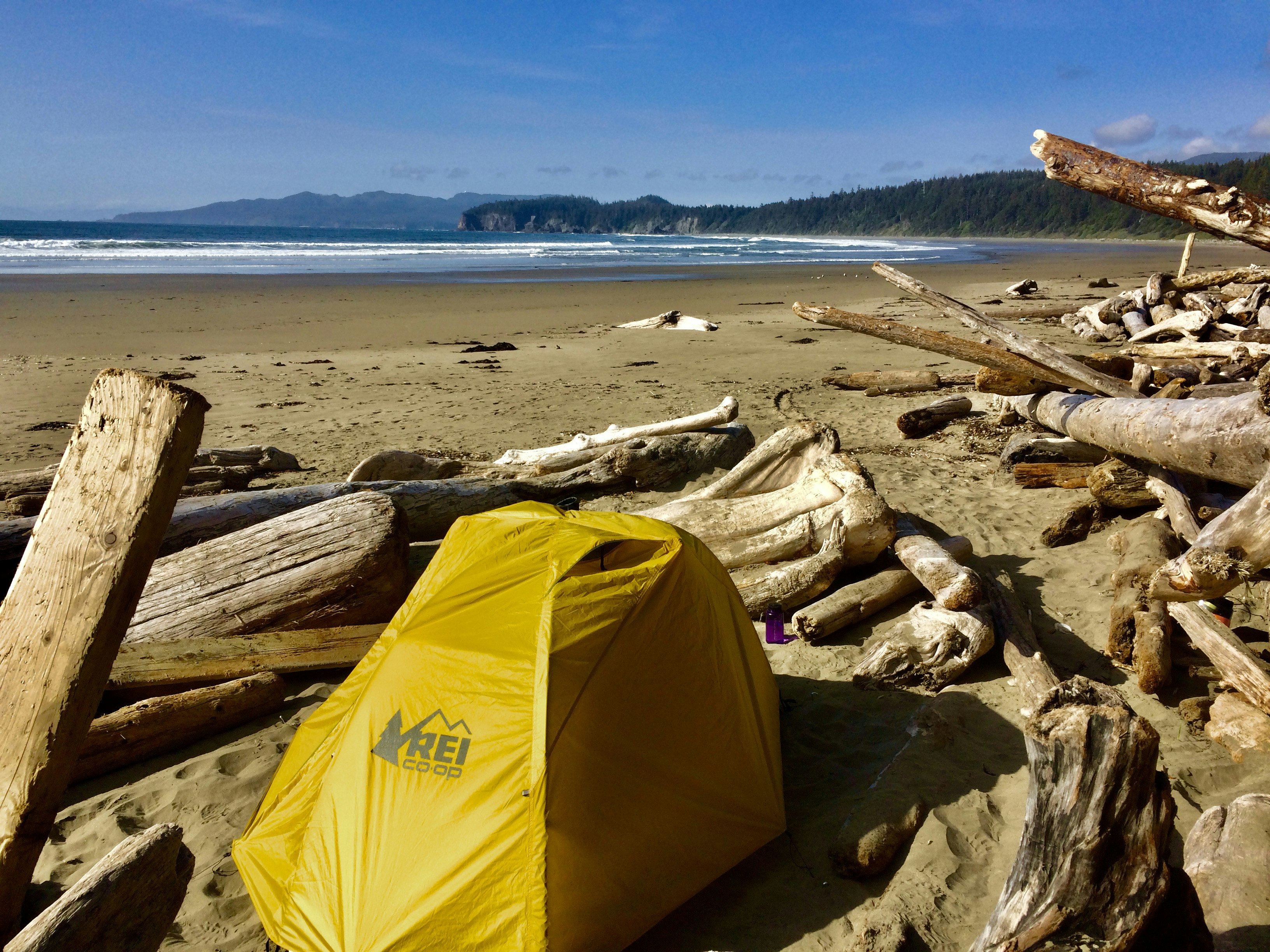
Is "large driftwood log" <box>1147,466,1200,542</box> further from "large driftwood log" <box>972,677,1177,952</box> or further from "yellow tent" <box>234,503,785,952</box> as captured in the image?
"large driftwood log" <box>972,677,1177,952</box>

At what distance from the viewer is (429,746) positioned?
3051mm

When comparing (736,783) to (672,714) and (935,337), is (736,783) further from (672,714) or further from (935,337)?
(935,337)

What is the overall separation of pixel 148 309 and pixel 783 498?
67.3 feet

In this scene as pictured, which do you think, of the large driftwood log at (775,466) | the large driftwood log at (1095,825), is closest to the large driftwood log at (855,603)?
the large driftwood log at (775,466)

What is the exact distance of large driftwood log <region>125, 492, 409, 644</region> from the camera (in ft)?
15.5

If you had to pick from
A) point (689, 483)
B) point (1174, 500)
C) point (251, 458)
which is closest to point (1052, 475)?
point (1174, 500)

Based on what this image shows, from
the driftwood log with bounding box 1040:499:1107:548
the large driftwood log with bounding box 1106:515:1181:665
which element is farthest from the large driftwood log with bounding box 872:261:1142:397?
the large driftwood log with bounding box 1106:515:1181:665

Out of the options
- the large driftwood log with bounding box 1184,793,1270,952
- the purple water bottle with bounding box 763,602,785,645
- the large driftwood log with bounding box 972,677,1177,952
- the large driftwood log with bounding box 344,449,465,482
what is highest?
the large driftwood log with bounding box 972,677,1177,952

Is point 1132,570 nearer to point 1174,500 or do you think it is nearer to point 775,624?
point 1174,500

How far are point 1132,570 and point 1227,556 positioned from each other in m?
1.86

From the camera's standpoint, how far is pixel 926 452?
8539 millimetres

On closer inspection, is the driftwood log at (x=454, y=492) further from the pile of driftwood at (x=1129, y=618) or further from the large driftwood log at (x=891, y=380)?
the large driftwood log at (x=891, y=380)

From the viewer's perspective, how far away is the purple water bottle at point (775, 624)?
201 inches

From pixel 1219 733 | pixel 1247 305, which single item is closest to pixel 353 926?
pixel 1219 733
